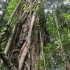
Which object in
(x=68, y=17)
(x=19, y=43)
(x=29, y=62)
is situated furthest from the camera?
(x=68, y=17)

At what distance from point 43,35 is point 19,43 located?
49cm

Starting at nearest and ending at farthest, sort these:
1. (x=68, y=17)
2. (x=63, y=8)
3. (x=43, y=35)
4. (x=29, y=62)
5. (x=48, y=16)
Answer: (x=29, y=62)
(x=43, y=35)
(x=68, y=17)
(x=48, y=16)
(x=63, y=8)

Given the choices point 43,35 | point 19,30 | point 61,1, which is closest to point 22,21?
point 19,30

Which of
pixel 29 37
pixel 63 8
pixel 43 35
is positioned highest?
pixel 29 37

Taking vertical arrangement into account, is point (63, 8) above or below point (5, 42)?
below

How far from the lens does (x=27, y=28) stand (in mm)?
3762

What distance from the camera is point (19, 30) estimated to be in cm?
377

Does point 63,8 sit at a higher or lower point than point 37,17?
lower

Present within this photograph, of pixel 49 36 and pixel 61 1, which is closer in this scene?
pixel 49 36

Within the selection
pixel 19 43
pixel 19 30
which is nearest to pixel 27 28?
pixel 19 30

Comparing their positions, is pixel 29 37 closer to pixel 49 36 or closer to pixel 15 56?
pixel 15 56

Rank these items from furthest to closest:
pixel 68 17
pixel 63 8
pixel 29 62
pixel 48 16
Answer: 1. pixel 63 8
2. pixel 48 16
3. pixel 68 17
4. pixel 29 62

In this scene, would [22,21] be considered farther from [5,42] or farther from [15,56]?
[15,56]

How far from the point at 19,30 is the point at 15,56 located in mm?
614
